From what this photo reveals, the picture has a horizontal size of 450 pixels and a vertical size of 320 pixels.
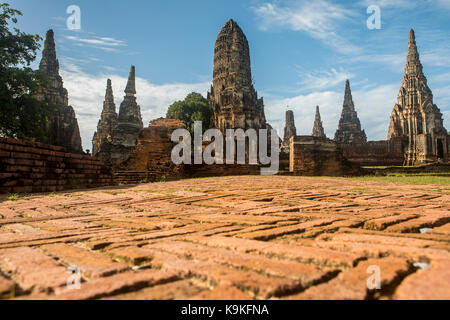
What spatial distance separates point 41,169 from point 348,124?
37.5 metres

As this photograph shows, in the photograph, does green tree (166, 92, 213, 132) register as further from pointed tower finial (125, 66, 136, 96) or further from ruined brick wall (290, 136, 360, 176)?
ruined brick wall (290, 136, 360, 176)

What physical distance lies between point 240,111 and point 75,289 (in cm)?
1639

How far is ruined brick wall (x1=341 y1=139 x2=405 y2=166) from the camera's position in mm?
25359

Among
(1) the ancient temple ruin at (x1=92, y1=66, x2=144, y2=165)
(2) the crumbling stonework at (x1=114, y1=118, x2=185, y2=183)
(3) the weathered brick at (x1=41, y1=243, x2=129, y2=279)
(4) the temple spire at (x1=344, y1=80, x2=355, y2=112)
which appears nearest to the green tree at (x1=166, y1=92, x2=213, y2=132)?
(1) the ancient temple ruin at (x1=92, y1=66, x2=144, y2=165)

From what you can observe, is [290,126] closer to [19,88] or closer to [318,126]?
[318,126]

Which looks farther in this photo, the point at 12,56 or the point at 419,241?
the point at 12,56

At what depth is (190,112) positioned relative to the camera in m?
39.8

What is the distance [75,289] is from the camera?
38.9 inches

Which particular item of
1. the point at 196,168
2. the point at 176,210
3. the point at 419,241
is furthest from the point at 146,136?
the point at 419,241

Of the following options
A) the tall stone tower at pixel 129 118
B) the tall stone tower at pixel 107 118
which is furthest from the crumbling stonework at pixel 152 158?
the tall stone tower at pixel 107 118

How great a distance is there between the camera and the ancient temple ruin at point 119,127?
972 inches

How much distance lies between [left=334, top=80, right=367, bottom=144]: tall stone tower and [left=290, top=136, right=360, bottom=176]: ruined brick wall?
28326 millimetres

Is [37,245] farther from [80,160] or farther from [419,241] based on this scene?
[80,160]
